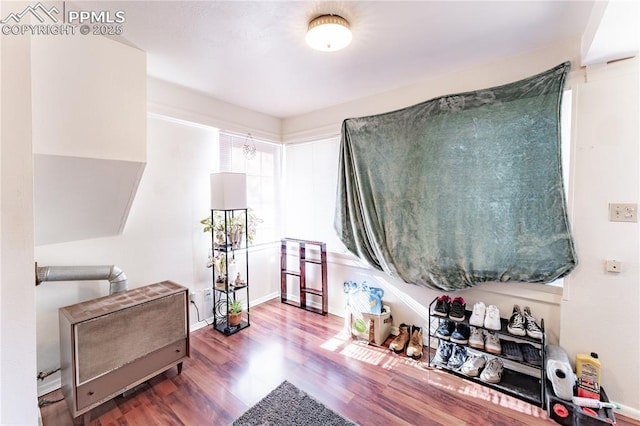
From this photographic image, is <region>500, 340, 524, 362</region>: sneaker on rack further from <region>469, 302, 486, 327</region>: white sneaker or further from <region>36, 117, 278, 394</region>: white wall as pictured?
<region>36, 117, 278, 394</region>: white wall

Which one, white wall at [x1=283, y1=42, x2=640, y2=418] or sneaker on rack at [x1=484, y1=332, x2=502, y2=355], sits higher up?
white wall at [x1=283, y1=42, x2=640, y2=418]

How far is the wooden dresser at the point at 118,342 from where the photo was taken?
5.11 feet

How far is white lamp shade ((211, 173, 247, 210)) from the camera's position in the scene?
8.38 ft

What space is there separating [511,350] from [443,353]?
0.49 metres

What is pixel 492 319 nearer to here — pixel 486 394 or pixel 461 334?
pixel 461 334

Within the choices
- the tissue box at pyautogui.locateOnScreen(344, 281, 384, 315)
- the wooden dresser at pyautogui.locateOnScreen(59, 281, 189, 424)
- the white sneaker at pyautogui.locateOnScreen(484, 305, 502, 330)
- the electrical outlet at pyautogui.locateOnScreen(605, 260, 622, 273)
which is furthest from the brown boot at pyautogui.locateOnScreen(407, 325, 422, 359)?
the wooden dresser at pyautogui.locateOnScreen(59, 281, 189, 424)

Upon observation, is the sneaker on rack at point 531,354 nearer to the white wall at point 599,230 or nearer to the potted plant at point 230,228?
the white wall at point 599,230

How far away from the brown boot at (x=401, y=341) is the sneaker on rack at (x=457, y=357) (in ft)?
1.28

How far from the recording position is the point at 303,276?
3.27 metres

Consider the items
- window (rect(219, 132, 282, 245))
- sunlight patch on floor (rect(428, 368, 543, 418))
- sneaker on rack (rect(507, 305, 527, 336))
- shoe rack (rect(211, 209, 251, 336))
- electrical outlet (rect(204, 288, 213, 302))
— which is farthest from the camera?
window (rect(219, 132, 282, 245))

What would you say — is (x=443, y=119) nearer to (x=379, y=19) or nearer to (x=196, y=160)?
(x=379, y=19)

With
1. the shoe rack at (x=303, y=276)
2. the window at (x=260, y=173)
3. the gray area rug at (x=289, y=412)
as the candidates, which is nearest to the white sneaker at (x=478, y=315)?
the gray area rug at (x=289, y=412)

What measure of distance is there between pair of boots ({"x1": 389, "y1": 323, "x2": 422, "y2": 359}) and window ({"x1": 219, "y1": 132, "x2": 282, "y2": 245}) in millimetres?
1928

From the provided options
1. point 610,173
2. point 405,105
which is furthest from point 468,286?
point 405,105
